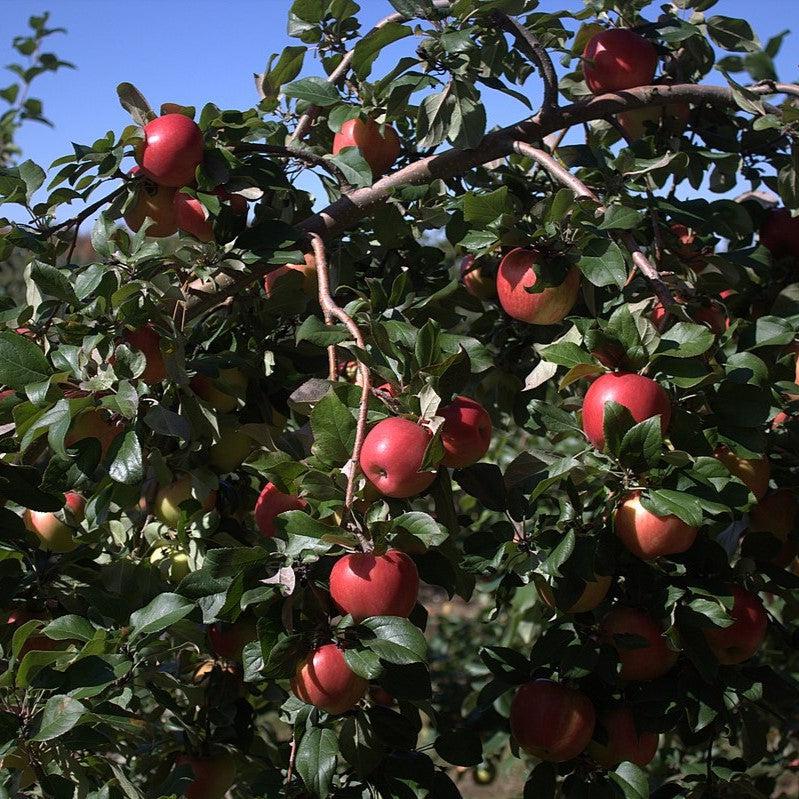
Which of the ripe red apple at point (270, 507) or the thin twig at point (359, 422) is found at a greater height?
the thin twig at point (359, 422)

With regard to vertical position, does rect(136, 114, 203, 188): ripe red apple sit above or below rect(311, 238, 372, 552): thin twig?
above

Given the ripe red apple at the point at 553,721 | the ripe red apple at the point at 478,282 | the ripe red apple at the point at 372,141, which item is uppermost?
the ripe red apple at the point at 372,141

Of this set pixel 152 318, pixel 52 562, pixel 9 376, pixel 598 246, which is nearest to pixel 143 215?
pixel 152 318

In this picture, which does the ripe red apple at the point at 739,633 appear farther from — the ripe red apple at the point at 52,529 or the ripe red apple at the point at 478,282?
the ripe red apple at the point at 52,529

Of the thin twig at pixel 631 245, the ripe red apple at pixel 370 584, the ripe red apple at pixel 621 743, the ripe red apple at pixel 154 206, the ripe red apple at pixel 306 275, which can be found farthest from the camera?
the ripe red apple at pixel 306 275

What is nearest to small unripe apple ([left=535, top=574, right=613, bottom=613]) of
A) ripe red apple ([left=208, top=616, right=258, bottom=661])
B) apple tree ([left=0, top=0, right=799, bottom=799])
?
apple tree ([left=0, top=0, right=799, bottom=799])

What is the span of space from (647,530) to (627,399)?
160 millimetres

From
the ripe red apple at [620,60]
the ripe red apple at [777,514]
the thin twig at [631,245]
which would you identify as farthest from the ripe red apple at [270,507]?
the ripe red apple at [620,60]

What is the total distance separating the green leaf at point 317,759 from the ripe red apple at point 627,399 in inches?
19.6

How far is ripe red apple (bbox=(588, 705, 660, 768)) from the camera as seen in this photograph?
4.17ft

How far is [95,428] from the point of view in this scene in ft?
3.77

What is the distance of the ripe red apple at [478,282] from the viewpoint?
1.60 m

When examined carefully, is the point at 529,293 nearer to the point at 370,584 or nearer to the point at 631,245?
the point at 631,245

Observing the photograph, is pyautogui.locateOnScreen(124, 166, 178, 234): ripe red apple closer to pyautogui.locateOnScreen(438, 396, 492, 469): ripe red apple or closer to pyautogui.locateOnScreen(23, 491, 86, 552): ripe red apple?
pyautogui.locateOnScreen(23, 491, 86, 552): ripe red apple
